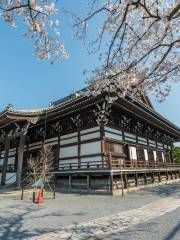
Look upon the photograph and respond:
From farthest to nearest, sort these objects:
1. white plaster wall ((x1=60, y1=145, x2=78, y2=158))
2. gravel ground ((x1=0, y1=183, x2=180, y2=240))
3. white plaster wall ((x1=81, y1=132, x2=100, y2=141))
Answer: white plaster wall ((x1=60, y1=145, x2=78, y2=158))
white plaster wall ((x1=81, y1=132, x2=100, y2=141))
gravel ground ((x1=0, y1=183, x2=180, y2=240))

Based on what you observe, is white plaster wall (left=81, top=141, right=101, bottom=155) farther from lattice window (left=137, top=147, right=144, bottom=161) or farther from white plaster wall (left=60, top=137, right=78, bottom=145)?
lattice window (left=137, top=147, right=144, bottom=161)

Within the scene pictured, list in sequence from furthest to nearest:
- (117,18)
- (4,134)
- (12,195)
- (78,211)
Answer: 1. (4,134)
2. (12,195)
3. (78,211)
4. (117,18)

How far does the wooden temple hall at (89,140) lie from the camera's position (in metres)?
14.2

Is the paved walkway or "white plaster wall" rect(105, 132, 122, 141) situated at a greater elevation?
"white plaster wall" rect(105, 132, 122, 141)

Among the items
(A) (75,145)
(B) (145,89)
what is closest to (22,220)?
(B) (145,89)

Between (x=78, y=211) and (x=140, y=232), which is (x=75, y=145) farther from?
(x=140, y=232)

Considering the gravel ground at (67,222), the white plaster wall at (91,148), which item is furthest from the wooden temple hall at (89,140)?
the gravel ground at (67,222)

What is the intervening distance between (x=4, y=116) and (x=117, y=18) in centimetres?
1187

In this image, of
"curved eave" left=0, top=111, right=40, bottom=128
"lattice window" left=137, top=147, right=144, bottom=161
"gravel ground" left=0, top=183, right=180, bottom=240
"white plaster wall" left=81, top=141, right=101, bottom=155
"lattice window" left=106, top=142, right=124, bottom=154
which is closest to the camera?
"gravel ground" left=0, top=183, right=180, bottom=240

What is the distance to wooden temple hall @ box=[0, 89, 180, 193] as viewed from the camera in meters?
14.2

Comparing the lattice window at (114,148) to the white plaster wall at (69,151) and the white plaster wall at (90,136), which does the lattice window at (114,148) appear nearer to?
the white plaster wall at (90,136)

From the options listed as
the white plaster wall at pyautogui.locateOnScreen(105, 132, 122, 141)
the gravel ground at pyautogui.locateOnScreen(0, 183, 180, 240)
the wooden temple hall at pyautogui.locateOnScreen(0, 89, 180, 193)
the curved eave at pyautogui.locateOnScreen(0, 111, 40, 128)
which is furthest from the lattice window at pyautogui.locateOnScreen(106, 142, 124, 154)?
the gravel ground at pyautogui.locateOnScreen(0, 183, 180, 240)

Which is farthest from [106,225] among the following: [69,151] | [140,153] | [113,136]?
[140,153]

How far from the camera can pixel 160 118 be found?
763 inches
